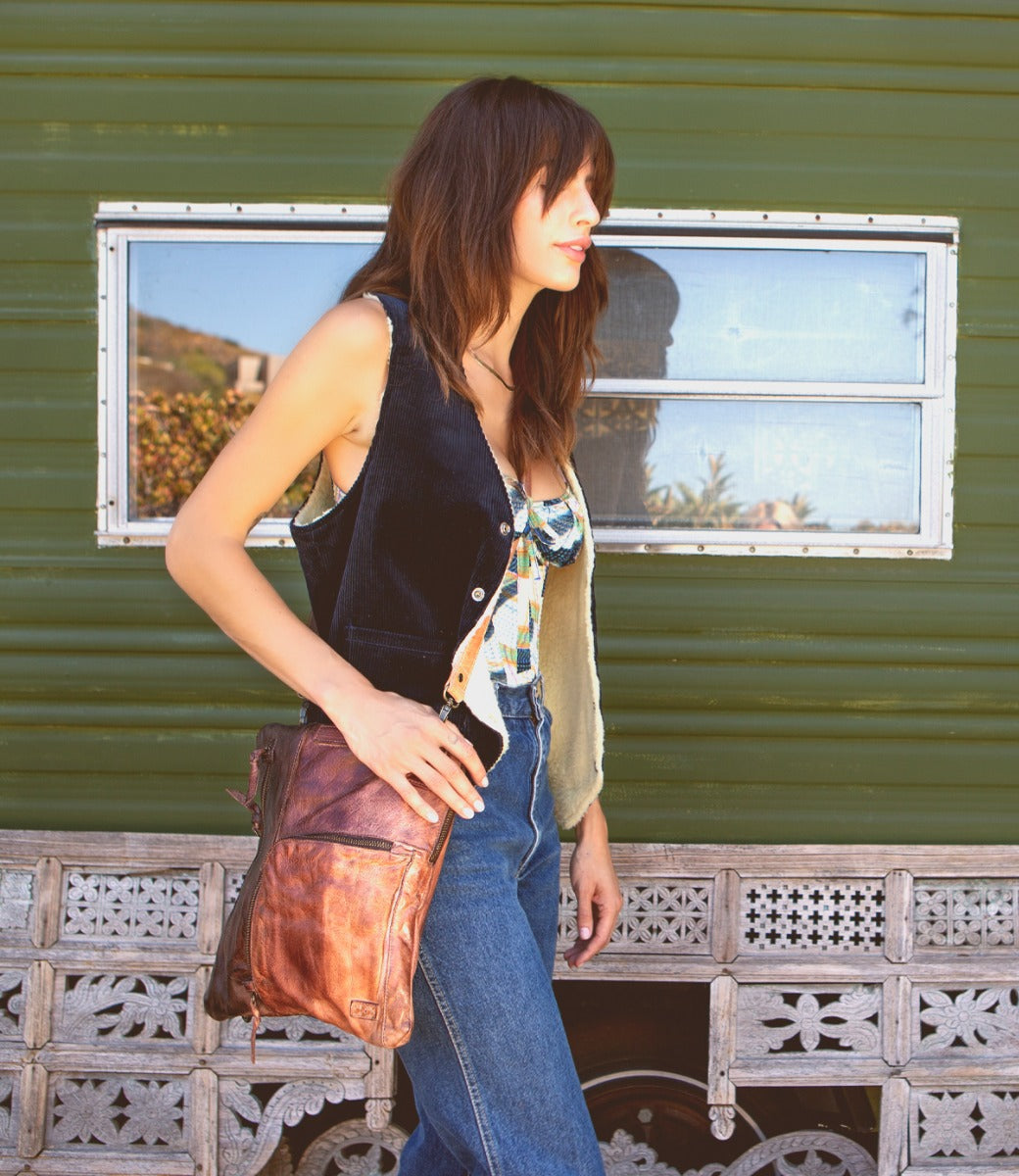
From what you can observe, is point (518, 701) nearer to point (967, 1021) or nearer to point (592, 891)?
point (592, 891)

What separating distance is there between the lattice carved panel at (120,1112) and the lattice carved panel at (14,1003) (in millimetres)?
160

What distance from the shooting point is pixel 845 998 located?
3.17 meters

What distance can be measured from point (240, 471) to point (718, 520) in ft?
6.19

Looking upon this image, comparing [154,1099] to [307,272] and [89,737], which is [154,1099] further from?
[307,272]

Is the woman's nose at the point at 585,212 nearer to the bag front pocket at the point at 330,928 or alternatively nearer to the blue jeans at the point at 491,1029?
the blue jeans at the point at 491,1029

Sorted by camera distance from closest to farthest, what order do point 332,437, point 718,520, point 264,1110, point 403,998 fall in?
point 403,998 < point 332,437 < point 264,1110 < point 718,520

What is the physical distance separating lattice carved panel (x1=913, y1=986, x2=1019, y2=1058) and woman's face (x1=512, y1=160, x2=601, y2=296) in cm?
226

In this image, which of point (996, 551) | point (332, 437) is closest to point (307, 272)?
point (332, 437)

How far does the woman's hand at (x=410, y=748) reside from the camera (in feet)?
5.34

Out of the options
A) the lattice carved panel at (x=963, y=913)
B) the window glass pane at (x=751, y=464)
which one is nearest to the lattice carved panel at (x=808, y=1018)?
the lattice carved panel at (x=963, y=913)

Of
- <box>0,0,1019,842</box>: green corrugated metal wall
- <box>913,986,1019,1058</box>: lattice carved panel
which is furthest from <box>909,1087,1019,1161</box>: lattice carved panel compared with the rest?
<box>0,0,1019,842</box>: green corrugated metal wall

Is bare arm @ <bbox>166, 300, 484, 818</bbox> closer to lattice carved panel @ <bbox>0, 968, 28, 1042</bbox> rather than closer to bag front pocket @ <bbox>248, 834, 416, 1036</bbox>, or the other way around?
bag front pocket @ <bbox>248, 834, 416, 1036</bbox>

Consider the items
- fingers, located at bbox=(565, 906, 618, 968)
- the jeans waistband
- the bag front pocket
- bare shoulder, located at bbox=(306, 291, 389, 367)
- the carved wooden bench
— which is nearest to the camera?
the bag front pocket

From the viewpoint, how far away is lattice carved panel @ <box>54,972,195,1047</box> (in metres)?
3.14
